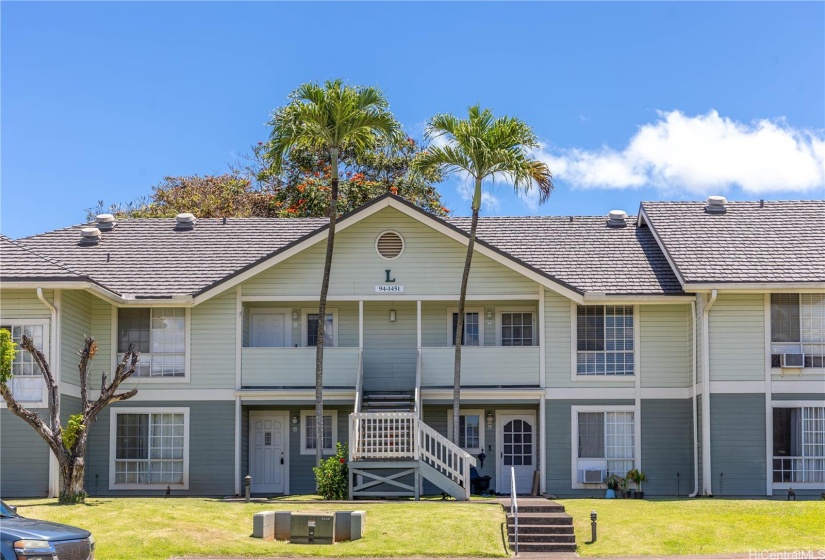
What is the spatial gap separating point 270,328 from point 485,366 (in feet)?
19.6

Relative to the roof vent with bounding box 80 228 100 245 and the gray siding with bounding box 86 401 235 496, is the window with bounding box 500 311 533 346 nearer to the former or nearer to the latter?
the gray siding with bounding box 86 401 235 496

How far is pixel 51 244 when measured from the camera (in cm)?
3334

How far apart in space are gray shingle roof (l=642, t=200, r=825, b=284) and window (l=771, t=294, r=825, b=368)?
2.57 feet

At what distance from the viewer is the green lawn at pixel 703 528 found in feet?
70.3

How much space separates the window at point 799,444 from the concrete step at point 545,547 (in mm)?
9224

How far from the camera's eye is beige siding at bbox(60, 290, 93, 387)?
2819 cm

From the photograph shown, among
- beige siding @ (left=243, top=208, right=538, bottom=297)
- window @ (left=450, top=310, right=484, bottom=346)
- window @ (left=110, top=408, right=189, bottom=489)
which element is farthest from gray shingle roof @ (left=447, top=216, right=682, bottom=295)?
window @ (left=110, top=408, right=189, bottom=489)

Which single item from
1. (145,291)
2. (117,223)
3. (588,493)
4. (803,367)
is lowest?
(588,493)

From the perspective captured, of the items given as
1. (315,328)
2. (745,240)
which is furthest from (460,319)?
(745,240)

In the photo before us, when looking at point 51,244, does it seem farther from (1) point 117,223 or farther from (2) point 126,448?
(2) point 126,448

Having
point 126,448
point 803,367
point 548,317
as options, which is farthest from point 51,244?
point 803,367

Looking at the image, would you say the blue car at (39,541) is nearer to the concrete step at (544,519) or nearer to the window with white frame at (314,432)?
the concrete step at (544,519)

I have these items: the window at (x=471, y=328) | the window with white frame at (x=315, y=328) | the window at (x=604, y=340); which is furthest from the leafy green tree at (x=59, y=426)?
the window at (x=604, y=340)

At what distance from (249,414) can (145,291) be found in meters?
4.26
